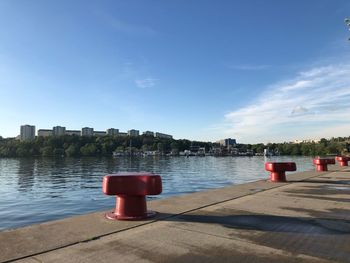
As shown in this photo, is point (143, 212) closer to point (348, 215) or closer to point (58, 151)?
point (348, 215)

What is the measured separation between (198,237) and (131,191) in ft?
6.41

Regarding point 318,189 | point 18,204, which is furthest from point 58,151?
point 318,189

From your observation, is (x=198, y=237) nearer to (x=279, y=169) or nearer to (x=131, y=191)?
(x=131, y=191)

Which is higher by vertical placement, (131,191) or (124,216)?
(131,191)

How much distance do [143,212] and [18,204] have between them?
15.6 metres

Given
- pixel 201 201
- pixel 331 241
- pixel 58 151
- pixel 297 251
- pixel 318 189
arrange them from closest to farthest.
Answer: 1. pixel 297 251
2. pixel 331 241
3. pixel 201 201
4. pixel 318 189
5. pixel 58 151

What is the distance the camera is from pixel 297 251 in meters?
5.33

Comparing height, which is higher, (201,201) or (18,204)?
(201,201)

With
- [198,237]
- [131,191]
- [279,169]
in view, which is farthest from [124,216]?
[279,169]

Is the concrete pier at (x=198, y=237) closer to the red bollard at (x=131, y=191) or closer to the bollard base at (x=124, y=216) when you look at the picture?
the bollard base at (x=124, y=216)

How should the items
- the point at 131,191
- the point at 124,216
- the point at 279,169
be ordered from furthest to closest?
the point at 279,169 < the point at 124,216 < the point at 131,191

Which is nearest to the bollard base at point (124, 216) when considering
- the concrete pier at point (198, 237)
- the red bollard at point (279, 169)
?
the concrete pier at point (198, 237)

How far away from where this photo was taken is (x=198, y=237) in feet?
20.2

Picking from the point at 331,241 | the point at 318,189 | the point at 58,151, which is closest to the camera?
the point at 331,241
